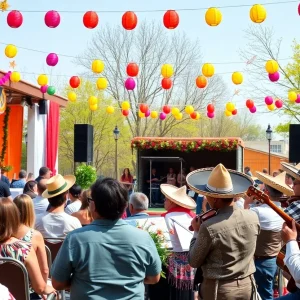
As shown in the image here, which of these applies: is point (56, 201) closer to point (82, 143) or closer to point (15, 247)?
Result: point (15, 247)

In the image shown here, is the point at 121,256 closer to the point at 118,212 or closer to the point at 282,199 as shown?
the point at 118,212

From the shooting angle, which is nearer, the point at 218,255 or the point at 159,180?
the point at 218,255

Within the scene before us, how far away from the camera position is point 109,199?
3285mm

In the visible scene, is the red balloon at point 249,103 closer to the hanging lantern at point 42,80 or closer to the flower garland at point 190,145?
the flower garland at point 190,145

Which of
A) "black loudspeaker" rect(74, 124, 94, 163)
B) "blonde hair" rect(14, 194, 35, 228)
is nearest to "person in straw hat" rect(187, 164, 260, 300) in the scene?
"blonde hair" rect(14, 194, 35, 228)

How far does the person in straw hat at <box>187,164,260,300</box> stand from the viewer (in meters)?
4.04

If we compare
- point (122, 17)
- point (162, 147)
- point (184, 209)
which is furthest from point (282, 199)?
point (162, 147)

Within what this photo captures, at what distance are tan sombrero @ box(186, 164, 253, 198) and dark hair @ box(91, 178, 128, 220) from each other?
1004 millimetres

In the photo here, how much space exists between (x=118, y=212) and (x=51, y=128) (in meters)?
19.7

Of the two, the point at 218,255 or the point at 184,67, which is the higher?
the point at 184,67

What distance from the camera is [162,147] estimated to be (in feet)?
75.6

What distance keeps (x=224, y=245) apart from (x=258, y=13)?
922cm

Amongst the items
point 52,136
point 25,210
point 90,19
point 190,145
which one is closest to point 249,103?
point 190,145

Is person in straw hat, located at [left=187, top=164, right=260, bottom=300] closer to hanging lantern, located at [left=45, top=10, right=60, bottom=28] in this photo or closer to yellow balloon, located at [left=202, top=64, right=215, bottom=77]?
hanging lantern, located at [left=45, top=10, right=60, bottom=28]
